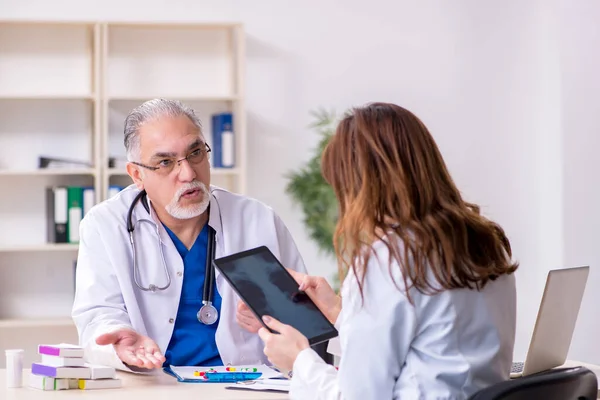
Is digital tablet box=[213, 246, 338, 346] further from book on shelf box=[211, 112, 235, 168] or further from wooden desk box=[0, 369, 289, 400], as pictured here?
book on shelf box=[211, 112, 235, 168]

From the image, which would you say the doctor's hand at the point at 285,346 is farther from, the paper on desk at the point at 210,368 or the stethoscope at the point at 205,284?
the stethoscope at the point at 205,284

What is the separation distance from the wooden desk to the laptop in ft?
2.27

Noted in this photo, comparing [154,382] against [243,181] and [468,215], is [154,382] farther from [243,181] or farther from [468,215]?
[243,181]

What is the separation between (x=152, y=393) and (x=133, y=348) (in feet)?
0.78

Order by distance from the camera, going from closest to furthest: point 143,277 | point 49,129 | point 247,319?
1. point 247,319
2. point 143,277
3. point 49,129

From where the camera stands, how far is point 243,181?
4.67 metres

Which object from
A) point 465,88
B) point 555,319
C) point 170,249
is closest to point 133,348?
point 170,249

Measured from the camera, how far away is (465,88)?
17.2ft

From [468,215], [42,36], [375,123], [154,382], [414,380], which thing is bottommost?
[154,382]

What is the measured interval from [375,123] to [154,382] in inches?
36.0

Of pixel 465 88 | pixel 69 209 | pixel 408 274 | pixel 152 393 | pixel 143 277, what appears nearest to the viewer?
pixel 408 274

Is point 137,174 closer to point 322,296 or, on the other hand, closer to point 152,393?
point 322,296

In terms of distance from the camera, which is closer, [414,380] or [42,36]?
[414,380]

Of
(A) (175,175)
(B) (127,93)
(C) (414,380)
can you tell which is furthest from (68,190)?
(C) (414,380)
